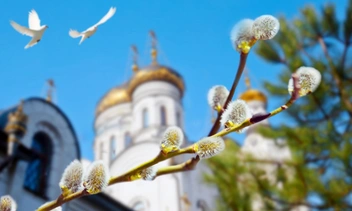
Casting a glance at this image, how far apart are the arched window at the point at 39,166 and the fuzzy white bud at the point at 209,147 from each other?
684 cm

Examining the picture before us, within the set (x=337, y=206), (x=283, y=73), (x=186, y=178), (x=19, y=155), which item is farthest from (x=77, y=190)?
(x=186, y=178)

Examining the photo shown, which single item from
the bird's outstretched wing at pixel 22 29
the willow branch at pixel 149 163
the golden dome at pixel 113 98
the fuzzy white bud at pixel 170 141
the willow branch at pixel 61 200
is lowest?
the willow branch at pixel 61 200

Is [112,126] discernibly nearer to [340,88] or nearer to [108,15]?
[340,88]

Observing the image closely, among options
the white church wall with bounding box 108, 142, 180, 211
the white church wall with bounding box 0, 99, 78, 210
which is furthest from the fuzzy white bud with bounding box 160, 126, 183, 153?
the white church wall with bounding box 108, 142, 180, 211

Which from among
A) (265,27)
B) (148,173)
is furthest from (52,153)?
(265,27)

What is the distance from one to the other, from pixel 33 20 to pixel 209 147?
476 millimetres

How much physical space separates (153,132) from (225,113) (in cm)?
1679

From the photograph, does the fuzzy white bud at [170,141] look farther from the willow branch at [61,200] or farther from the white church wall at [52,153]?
the white church wall at [52,153]

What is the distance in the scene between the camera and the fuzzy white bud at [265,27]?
3.53ft

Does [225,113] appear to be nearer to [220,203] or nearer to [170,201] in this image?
[220,203]

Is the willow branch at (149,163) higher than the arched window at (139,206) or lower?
lower

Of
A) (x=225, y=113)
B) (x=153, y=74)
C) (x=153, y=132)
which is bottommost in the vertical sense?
(x=225, y=113)

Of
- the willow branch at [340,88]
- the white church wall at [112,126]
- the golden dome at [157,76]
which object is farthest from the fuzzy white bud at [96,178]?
the white church wall at [112,126]

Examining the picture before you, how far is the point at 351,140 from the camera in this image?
27.6 ft
